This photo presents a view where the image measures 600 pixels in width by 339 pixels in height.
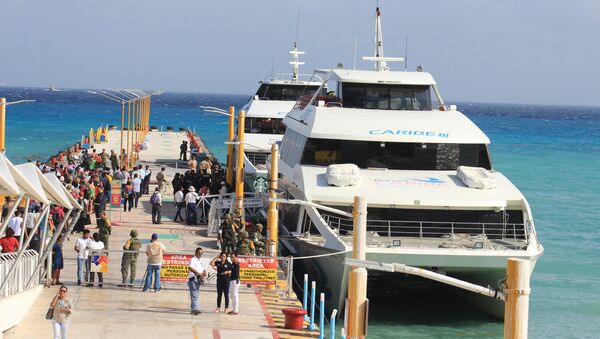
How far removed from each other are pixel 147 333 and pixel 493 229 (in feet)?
26.4

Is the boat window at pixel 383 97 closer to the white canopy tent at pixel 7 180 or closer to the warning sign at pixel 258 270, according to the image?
the warning sign at pixel 258 270

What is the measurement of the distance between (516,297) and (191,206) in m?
22.7

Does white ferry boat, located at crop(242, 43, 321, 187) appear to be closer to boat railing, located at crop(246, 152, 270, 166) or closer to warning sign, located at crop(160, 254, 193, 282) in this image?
boat railing, located at crop(246, 152, 270, 166)

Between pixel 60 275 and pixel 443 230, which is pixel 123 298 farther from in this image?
pixel 443 230

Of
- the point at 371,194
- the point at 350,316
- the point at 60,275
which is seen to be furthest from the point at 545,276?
the point at 350,316

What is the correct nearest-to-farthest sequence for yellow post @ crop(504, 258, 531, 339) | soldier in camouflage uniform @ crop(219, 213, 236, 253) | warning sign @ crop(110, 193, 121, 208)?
yellow post @ crop(504, 258, 531, 339) < soldier in camouflage uniform @ crop(219, 213, 236, 253) < warning sign @ crop(110, 193, 121, 208)

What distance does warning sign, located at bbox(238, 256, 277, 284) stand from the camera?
22.5 metres

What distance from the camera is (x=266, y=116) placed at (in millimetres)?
42500

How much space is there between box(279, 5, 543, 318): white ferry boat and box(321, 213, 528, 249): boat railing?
0.03 m

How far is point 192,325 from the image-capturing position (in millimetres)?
19562

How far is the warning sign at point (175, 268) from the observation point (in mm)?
21969

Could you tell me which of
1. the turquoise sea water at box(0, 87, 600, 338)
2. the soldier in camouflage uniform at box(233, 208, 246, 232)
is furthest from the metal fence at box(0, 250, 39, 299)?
the turquoise sea water at box(0, 87, 600, 338)

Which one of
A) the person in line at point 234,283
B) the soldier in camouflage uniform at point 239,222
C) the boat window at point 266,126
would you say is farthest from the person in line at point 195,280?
the boat window at point 266,126

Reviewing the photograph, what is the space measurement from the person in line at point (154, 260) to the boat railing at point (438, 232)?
144 inches
